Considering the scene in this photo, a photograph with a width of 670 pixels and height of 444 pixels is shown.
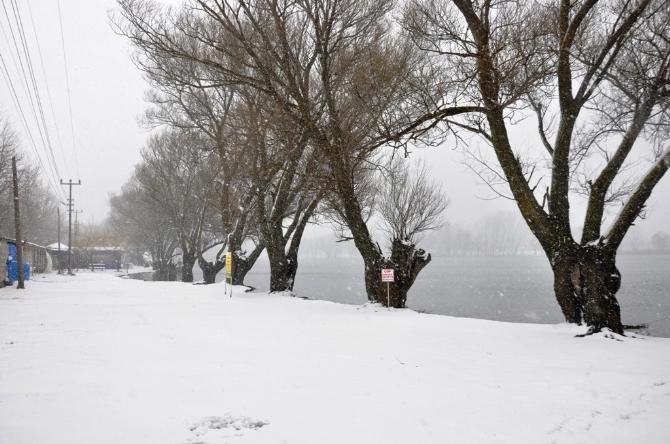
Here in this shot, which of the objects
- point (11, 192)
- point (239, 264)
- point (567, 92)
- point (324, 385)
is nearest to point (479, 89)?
point (567, 92)

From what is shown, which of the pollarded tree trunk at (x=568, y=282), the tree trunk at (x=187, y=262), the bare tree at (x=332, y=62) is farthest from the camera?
the tree trunk at (x=187, y=262)

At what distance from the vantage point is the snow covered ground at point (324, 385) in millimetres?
4008

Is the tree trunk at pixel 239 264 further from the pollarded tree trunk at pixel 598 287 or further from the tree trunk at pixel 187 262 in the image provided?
the pollarded tree trunk at pixel 598 287

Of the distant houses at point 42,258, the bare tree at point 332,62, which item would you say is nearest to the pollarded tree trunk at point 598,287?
the bare tree at point 332,62

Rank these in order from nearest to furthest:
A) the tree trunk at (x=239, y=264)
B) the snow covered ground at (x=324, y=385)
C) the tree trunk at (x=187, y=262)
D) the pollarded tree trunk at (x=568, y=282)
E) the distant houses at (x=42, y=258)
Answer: the snow covered ground at (x=324, y=385) → the pollarded tree trunk at (x=568, y=282) → the tree trunk at (x=239, y=264) → the distant houses at (x=42, y=258) → the tree trunk at (x=187, y=262)

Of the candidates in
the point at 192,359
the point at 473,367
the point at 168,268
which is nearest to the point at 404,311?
the point at 473,367

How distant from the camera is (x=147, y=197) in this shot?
36.3 meters

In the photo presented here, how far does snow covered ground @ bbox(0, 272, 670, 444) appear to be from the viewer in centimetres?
401

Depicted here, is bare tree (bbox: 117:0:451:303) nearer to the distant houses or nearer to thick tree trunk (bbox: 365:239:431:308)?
thick tree trunk (bbox: 365:239:431:308)

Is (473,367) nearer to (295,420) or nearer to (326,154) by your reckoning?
(295,420)

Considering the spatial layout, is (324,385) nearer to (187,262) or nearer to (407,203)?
(407,203)

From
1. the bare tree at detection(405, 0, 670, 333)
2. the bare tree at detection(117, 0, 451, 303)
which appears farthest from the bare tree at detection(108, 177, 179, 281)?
the bare tree at detection(405, 0, 670, 333)

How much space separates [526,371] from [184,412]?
164 inches

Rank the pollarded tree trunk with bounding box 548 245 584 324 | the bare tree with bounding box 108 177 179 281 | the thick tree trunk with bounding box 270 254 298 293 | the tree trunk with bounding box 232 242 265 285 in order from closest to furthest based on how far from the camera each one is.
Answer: the pollarded tree trunk with bounding box 548 245 584 324
the thick tree trunk with bounding box 270 254 298 293
the tree trunk with bounding box 232 242 265 285
the bare tree with bounding box 108 177 179 281
